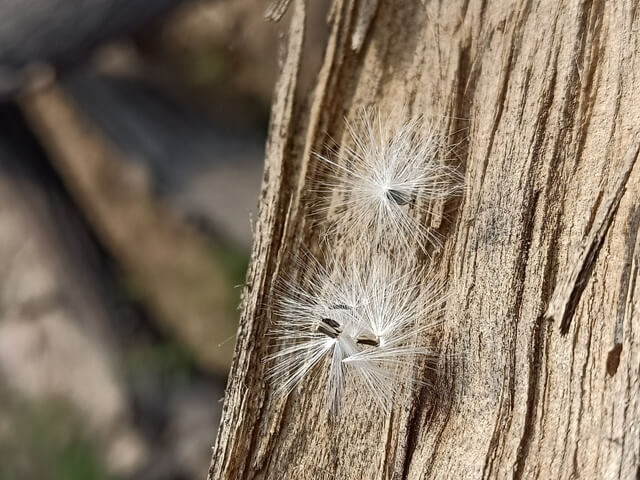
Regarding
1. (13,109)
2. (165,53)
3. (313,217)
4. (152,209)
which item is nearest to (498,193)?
(313,217)

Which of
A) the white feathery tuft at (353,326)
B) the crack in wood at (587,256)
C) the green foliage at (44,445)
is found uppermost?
the crack in wood at (587,256)

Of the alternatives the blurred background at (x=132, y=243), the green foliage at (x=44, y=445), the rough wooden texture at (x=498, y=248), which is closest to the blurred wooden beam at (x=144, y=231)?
the blurred background at (x=132, y=243)

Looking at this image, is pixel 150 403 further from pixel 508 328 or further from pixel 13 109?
pixel 508 328

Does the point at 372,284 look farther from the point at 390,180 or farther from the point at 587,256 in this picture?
the point at 587,256

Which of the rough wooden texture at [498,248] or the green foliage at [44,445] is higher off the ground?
the rough wooden texture at [498,248]

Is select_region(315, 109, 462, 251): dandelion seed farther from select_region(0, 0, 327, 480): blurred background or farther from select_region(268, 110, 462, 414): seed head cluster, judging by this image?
select_region(0, 0, 327, 480): blurred background

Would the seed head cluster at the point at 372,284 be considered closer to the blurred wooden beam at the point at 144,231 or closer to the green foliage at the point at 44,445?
the blurred wooden beam at the point at 144,231
